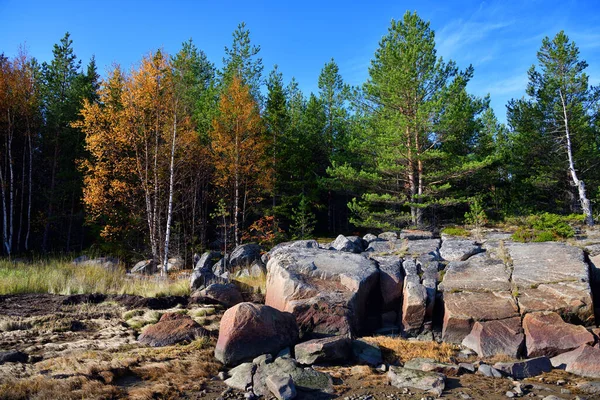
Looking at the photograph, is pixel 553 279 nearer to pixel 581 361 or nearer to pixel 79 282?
pixel 581 361

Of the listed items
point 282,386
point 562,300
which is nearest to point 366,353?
point 282,386

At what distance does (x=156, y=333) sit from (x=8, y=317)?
3.17m

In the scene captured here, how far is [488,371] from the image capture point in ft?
19.9

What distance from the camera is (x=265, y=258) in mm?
14656

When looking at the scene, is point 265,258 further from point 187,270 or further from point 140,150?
point 140,150

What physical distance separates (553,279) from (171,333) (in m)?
8.09

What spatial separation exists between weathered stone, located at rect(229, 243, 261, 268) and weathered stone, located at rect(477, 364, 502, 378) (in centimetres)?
978

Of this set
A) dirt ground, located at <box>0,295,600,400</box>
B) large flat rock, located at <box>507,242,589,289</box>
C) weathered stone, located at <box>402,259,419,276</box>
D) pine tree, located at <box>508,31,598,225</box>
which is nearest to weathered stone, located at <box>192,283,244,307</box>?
dirt ground, located at <box>0,295,600,400</box>

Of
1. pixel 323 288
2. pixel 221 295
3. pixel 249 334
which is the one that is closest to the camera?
pixel 249 334

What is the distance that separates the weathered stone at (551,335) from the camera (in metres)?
6.94

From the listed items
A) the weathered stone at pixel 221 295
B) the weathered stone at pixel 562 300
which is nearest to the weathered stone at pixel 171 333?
the weathered stone at pixel 221 295

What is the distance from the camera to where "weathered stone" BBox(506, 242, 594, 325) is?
7.86m

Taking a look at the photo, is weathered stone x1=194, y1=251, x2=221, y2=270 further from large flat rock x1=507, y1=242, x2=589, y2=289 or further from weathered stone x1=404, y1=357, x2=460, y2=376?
large flat rock x1=507, y1=242, x2=589, y2=289

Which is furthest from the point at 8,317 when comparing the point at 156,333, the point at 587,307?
the point at 587,307
